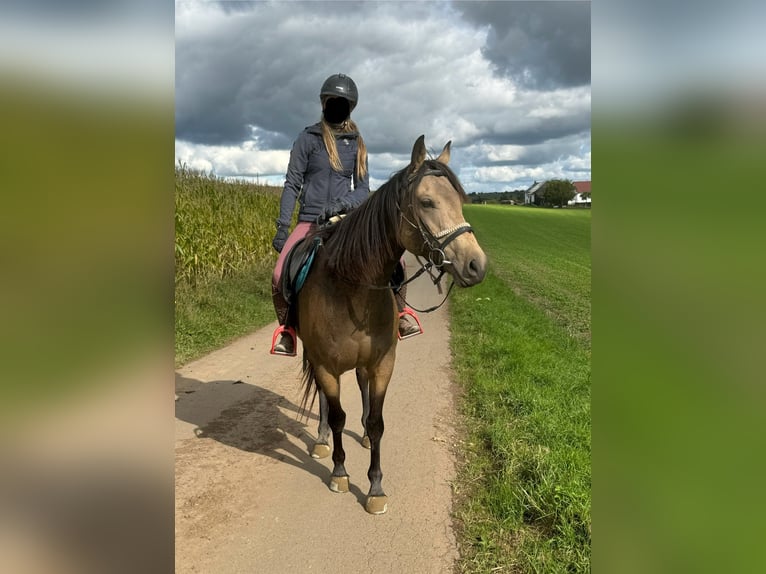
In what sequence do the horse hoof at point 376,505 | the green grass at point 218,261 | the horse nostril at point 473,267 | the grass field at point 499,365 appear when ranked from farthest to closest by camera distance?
1. the green grass at point 218,261
2. the horse hoof at point 376,505
3. the grass field at point 499,365
4. the horse nostril at point 473,267

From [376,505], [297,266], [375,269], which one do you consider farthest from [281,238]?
[376,505]

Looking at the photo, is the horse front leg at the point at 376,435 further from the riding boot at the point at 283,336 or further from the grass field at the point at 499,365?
the riding boot at the point at 283,336

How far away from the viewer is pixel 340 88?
4.03 meters

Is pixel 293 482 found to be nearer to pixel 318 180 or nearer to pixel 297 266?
pixel 297 266

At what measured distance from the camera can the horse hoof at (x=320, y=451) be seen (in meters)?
4.50

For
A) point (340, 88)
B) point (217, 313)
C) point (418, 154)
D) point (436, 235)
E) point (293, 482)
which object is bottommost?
point (293, 482)

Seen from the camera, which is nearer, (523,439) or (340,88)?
(340,88)

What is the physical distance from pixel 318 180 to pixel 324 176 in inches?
2.7

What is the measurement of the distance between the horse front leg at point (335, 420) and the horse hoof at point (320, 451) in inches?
21.7

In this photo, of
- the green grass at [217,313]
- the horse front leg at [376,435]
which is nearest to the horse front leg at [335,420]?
the horse front leg at [376,435]
